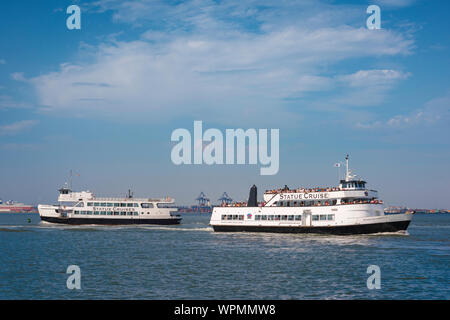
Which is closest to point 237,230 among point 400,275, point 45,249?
point 45,249

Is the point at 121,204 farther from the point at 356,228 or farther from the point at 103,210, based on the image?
the point at 356,228

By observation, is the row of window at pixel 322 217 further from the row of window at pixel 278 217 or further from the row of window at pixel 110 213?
the row of window at pixel 110 213

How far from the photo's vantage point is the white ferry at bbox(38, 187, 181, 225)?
109250 mm

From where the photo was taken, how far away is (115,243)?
6431 cm

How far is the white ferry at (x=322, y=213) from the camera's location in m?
64.8

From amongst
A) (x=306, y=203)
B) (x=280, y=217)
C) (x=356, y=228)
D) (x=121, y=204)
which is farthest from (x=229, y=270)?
(x=121, y=204)

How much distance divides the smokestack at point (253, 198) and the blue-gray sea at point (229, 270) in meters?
17.0

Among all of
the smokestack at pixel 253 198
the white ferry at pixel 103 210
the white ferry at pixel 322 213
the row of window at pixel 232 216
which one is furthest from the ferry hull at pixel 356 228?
the white ferry at pixel 103 210

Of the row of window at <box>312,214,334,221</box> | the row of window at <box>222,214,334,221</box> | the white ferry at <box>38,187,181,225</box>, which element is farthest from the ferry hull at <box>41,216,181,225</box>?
the row of window at <box>312,214,334,221</box>

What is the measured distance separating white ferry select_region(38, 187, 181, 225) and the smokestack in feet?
130

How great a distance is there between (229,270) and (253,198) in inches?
1568

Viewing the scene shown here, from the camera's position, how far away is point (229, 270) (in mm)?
39406
